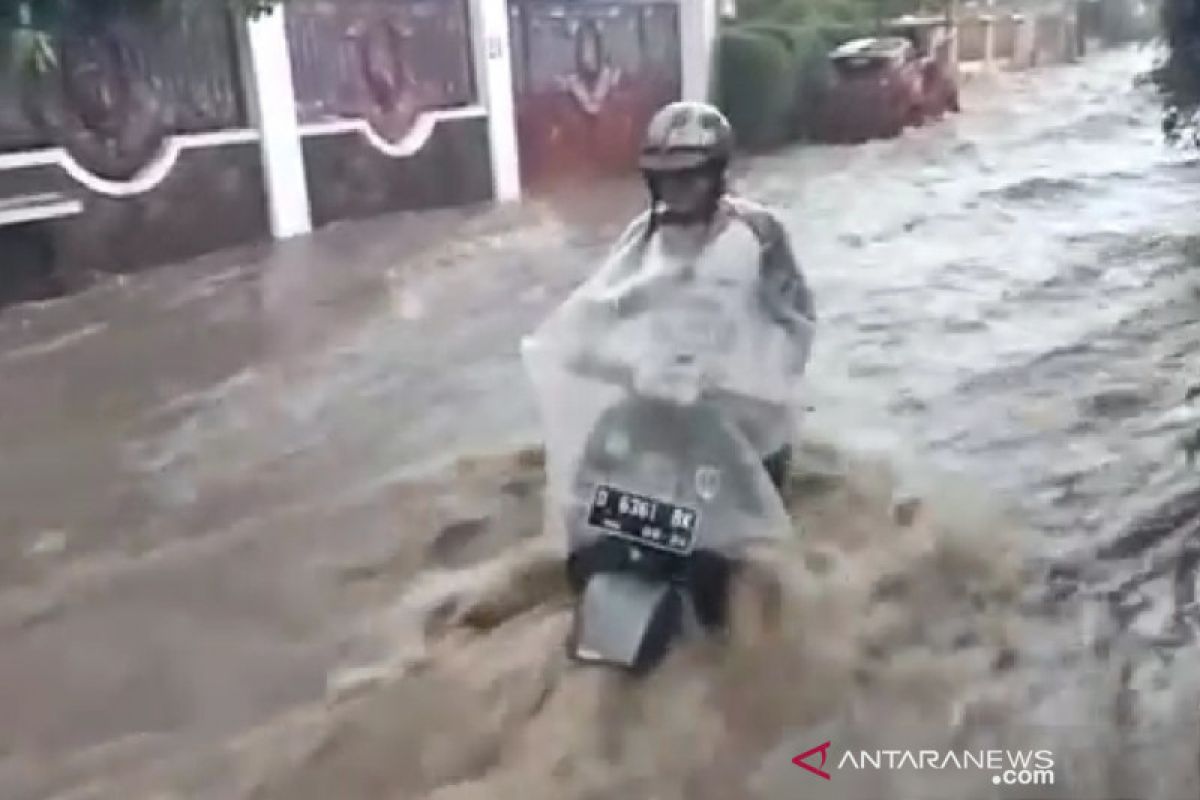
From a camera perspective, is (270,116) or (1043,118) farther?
(1043,118)

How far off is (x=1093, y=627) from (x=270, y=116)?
590cm

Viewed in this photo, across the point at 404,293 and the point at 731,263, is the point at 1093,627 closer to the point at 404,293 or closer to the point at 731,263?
the point at 731,263

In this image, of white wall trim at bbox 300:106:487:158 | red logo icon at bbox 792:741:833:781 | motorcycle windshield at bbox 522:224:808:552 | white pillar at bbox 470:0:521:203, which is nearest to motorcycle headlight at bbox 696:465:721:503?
motorcycle windshield at bbox 522:224:808:552

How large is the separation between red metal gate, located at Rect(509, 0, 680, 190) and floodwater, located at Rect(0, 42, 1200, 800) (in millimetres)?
4554

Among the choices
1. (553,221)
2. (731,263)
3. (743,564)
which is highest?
(731,263)

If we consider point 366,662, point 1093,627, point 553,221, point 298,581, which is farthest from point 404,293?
point 1093,627

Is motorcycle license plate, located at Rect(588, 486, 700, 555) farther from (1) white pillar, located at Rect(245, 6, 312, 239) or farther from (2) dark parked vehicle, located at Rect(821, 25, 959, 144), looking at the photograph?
(2) dark parked vehicle, located at Rect(821, 25, 959, 144)

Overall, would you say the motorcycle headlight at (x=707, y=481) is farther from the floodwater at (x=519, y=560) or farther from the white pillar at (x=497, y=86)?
the white pillar at (x=497, y=86)

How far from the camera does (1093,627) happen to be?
1.96 meters

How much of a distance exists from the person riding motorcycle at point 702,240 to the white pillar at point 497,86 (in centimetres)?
684

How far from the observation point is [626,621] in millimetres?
1861

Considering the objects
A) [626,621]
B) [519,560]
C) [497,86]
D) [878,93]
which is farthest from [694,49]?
[626,621]

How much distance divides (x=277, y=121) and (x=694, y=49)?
196 inches

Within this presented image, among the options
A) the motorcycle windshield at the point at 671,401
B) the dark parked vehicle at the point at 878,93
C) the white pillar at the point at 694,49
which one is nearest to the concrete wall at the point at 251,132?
the white pillar at the point at 694,49
